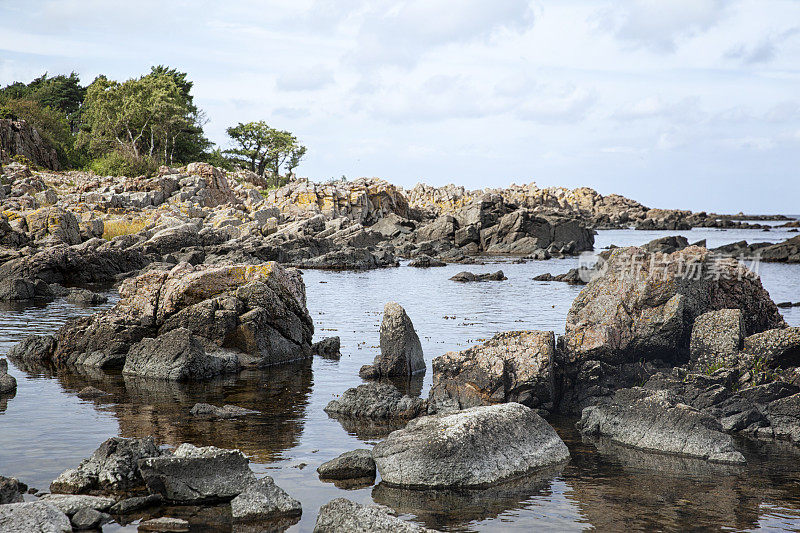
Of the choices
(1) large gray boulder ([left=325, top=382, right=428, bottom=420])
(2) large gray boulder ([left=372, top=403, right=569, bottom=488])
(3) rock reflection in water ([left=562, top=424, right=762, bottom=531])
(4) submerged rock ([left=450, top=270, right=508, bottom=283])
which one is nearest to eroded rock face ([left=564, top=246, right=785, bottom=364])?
(3) rock reflection in water ([left=562, top=424, right=762, bottom=531])

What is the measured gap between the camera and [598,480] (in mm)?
14906

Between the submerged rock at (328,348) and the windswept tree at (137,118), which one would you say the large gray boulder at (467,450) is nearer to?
the submerged rock at (328,348)

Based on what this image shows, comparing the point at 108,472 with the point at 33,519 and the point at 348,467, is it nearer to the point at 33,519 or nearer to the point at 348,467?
the point at 33,519

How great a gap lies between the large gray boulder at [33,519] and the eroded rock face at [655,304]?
1447 centimetres

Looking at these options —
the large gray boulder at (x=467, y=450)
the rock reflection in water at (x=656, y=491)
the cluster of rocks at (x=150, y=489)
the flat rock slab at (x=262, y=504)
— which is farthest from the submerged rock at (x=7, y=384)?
the rock reflection in water at (x=656, y=491)

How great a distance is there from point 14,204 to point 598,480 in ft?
234

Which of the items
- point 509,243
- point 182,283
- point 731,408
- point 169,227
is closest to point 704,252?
point 731,408

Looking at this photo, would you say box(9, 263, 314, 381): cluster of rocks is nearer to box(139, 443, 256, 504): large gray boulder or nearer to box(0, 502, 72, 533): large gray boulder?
box(139, 443, 256, 504): large gray boulder

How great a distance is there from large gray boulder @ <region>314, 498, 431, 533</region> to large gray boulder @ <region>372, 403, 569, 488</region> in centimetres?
254

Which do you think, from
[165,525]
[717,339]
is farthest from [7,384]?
[717,339]

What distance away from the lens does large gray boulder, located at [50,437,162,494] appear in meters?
13.7

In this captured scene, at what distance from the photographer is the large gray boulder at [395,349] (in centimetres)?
2477

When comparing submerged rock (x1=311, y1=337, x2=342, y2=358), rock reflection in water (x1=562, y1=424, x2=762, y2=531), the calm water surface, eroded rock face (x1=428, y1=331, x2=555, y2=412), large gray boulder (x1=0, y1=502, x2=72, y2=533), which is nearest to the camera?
large gray boulder (x1=0, y1=502, x2=72, y2=533)

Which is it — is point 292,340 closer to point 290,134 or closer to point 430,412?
point 430,412
